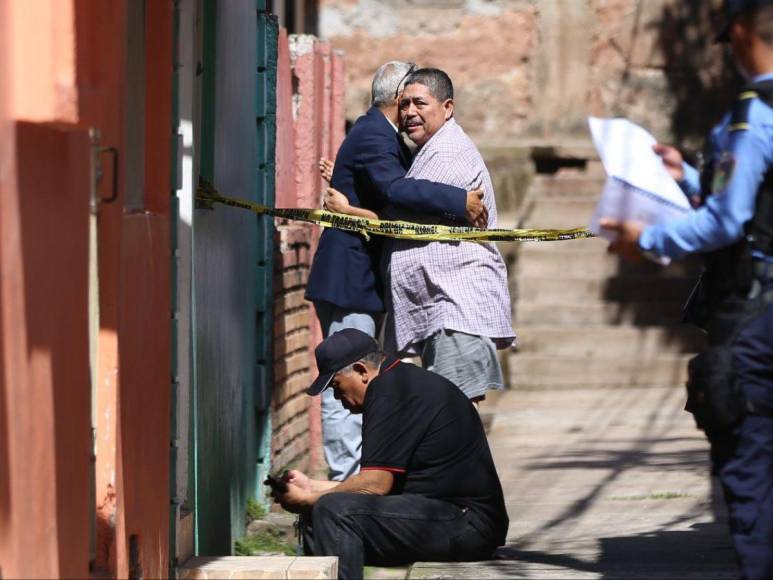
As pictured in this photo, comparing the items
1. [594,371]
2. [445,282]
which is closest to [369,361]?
[445,282]

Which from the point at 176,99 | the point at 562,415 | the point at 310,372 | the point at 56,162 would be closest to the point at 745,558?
the point at 56,162

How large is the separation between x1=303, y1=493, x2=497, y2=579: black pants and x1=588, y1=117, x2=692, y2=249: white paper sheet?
1682mm

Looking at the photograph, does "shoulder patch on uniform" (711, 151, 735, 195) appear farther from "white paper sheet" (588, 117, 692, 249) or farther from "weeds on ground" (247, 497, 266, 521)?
"weeds on ground" (247, 497, 266, 521)

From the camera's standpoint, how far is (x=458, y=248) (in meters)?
6.63

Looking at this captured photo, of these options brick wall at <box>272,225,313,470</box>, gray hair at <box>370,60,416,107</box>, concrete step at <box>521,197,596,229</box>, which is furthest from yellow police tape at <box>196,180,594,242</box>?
concrete step at <box>521,197,596,229</box>

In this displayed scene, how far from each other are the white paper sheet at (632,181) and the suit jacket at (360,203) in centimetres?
240

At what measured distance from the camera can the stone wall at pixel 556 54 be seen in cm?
1532

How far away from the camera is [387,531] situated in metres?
5.84

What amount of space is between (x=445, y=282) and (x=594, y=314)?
6700 millimetres

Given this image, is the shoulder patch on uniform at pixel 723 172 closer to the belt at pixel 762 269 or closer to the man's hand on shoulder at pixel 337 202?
the belt at pixel 762 269

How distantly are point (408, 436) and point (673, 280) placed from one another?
313 inches

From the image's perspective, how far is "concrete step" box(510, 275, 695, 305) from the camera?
13.4 m

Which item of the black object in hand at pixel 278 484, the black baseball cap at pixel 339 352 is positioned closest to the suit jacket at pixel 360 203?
the black baseball cap at pixel 339 352

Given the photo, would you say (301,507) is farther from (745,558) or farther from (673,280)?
(673,280)
